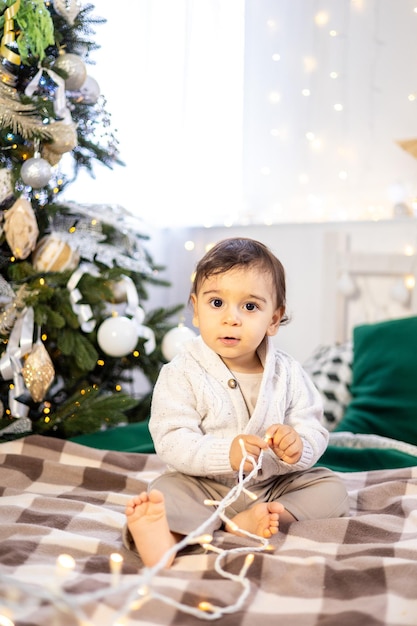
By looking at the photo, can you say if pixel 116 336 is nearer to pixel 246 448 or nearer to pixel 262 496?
pixel 262 496

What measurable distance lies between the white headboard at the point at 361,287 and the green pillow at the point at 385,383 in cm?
35

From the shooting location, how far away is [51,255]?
1998mm

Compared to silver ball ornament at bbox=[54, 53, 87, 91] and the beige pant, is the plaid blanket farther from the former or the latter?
silver ball ornament at bbox=[54, 53, 87, 91]

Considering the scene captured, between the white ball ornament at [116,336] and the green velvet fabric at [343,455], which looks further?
the white ball ornament at [116,336]

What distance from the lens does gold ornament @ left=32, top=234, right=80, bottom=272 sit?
2.00 meters

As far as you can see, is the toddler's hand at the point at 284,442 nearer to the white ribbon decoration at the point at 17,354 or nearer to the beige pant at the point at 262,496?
the beige pant at the point at 262,496

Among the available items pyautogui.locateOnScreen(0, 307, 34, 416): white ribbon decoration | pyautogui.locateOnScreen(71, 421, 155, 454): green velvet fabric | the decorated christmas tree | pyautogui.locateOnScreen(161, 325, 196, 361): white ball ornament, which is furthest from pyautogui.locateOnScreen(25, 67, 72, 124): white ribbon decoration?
pyautogui.locateOnScreen(71, 421, 155, 454): green velvet fabric

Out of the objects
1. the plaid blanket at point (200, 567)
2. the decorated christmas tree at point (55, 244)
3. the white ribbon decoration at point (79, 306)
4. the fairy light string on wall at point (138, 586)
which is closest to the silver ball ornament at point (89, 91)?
the decorated christmas tree at point (55, 244)

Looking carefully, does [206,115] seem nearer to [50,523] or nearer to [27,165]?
[27,165]

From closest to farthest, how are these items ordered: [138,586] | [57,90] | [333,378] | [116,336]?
[138,586] → [57,90] → [116,336] → [333,378]

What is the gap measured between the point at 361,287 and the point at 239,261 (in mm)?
1493

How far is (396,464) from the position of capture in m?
1.81

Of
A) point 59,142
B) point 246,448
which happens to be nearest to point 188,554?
point 246,448

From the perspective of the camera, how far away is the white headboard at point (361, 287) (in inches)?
104
